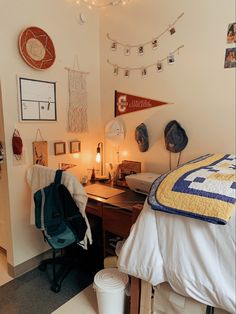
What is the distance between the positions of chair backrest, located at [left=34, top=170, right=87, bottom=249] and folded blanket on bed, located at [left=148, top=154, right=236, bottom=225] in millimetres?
707

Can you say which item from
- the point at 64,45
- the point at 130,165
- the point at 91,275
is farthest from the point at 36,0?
the point at 91,275

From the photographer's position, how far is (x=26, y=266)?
216 centimetres

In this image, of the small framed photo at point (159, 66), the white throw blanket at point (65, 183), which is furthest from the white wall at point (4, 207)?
the small framed photo at point (159, 66)

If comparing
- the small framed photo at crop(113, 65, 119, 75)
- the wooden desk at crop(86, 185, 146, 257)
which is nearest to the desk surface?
the wooden desk at crop(86, 185, 146, 257)

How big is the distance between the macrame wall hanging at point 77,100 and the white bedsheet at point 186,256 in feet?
4.55

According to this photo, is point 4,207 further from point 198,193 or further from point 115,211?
point 198,193

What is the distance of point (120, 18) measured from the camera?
7.65 ft

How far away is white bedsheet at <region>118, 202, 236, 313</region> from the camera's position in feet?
3.56

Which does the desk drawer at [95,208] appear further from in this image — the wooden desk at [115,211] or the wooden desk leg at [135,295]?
the wooden desk leg at [135,295]

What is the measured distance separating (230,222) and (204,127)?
1.07 metres

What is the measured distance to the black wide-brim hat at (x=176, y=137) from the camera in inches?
80.7

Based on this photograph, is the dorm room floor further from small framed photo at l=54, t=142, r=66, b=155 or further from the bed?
small framed photo at l=54, t=142, r=66, b=155

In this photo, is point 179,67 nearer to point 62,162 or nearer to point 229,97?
point 229,97

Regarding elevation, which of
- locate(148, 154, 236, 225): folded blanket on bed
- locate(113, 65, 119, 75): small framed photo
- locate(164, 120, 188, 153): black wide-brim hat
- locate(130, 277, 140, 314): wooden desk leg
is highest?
locate(113, 65, 119, 75): small framed photo
